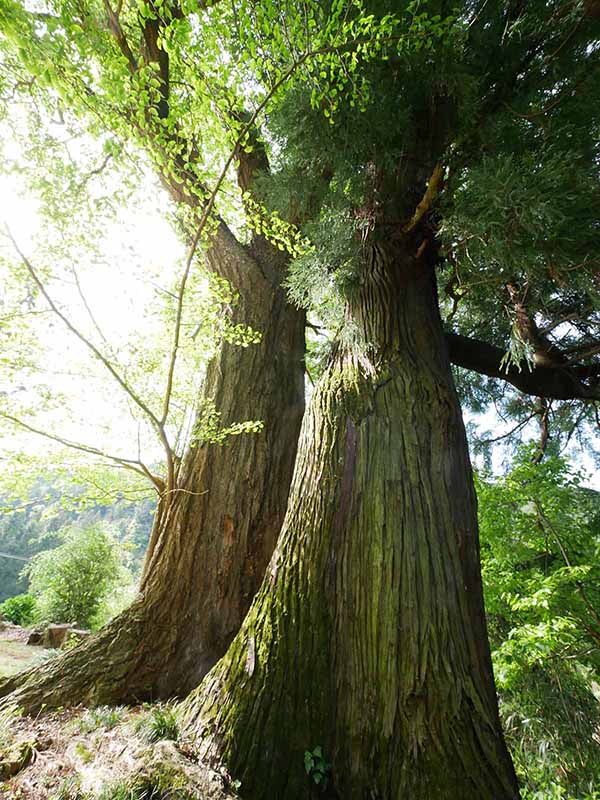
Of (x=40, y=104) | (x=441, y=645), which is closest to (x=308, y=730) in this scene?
(x=441, y=645)

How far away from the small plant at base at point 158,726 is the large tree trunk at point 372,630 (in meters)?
0.09

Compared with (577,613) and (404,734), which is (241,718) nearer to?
(404,734)

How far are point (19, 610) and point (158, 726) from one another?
12.4 meters

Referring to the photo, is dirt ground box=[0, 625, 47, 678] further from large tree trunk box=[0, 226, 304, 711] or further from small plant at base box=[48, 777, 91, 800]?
small plant at base box=[48, 777, 91, 800]

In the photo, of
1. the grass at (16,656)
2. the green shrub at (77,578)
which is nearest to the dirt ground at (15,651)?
the grass at (16,656)

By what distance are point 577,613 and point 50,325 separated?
4860 mm

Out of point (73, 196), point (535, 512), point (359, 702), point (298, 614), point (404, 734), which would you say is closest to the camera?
point (404, 734)

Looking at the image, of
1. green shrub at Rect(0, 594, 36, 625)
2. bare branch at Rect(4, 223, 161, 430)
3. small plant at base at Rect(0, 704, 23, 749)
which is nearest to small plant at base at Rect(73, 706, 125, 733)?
small plant at base at Rect(0, 704, 23, 749)

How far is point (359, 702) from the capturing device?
149cm

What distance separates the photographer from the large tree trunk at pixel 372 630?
1373 millimetres

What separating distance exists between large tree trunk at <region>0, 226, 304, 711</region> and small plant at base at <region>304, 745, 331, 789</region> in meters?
0.99

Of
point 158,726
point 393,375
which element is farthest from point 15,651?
point 393,375

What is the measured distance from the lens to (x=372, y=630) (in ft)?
5.15

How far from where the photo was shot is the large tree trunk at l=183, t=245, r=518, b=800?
4.50 feet
